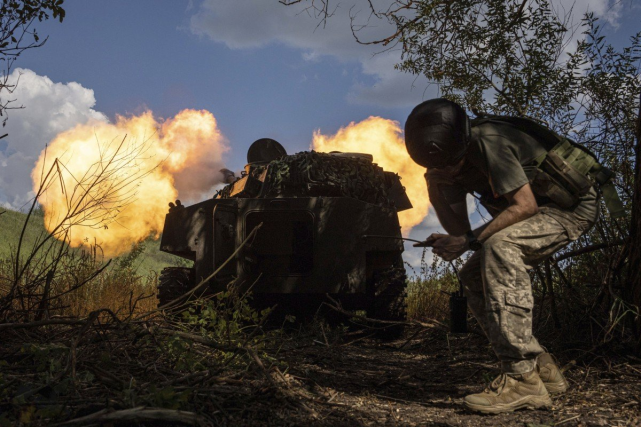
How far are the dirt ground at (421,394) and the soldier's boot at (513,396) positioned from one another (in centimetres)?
5

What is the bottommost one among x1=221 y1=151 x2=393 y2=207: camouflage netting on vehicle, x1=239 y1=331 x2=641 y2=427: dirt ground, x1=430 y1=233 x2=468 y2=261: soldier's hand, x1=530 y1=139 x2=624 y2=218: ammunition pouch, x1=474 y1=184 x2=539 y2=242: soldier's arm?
x1=239 y1=331 x2=641 y2=427: dirt ground

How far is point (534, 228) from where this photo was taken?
3516 mm

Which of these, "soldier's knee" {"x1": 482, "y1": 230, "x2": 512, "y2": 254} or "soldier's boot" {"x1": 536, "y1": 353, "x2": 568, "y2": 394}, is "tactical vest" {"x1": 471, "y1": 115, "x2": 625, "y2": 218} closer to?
"soldier's knee" {"x1": 482, "y1": 230, "x2": 512, "y2": 254}

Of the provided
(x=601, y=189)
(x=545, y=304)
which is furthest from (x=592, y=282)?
(x=601, y=189)

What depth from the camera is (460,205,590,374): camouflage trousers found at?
11.1 feet

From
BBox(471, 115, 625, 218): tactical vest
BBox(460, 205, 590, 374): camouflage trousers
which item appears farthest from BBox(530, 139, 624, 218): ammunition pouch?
BBox(460, 205, 590, 374): camouflage trousers

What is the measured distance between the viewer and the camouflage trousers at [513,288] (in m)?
3.38

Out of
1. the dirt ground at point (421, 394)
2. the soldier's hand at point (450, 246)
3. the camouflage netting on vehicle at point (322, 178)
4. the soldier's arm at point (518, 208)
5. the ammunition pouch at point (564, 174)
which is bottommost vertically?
the dirt ground at point (421, 394)

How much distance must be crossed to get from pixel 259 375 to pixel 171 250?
4.88 metres

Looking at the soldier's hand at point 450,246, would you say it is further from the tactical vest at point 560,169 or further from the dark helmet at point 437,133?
the tactical vest at point 560,169

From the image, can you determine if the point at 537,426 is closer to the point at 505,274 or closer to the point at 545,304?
the point at 505,274

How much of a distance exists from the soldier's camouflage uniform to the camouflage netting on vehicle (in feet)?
14.8

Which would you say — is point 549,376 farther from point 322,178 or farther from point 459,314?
point 322,178

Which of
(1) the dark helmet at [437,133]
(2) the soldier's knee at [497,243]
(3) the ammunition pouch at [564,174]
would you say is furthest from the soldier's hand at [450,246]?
(3) the ammunition pouch at [564,174]
